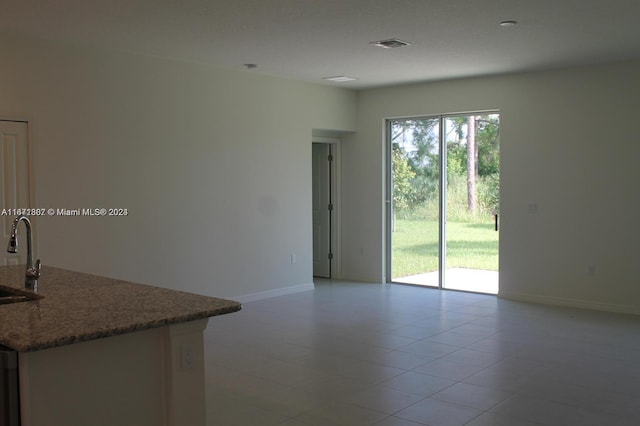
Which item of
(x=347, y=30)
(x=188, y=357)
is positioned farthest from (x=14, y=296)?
(x=347, y=30)

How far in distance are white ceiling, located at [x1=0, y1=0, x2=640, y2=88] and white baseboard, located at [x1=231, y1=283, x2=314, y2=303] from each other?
2.67 meters

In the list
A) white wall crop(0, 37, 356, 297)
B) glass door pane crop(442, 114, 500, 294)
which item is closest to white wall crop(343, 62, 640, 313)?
glass door pane crop(442, 114, 500, 294)

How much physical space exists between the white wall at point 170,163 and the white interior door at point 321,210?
0.77m

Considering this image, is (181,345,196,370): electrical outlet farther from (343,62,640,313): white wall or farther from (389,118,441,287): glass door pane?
(389,118,441,287): glass door pane

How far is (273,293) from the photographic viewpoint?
7.81m

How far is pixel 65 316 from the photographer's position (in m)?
2.57

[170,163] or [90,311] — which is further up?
[170,163]

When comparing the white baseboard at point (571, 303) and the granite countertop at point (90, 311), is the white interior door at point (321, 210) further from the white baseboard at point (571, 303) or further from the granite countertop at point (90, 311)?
the granite countertop at point (90, 311)

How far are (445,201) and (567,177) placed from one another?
161cm

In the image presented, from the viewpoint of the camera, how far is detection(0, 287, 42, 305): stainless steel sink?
10.3ft

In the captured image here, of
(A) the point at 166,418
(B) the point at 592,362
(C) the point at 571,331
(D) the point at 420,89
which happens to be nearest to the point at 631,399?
(B) the point at 592,362

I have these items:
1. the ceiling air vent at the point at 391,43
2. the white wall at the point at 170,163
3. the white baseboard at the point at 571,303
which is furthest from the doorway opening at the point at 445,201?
the ceiling air vent at the point at 391,43

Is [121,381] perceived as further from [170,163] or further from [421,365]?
[170,163]

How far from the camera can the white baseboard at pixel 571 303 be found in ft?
22.2
